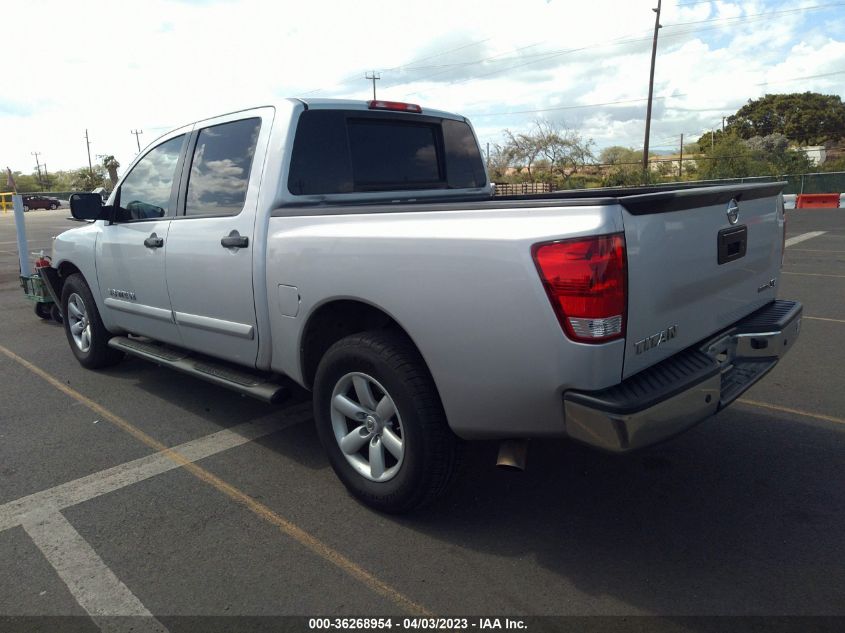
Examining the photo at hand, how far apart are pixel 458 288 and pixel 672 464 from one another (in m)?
1.91

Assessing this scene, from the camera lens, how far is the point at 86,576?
2.80 m

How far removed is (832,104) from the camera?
62.2 m

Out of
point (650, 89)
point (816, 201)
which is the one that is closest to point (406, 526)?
point (816, 201)

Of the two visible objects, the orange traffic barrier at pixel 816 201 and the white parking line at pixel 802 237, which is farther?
the orange traffic barrier at pixel 816 201

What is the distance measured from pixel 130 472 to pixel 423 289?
7.30ft

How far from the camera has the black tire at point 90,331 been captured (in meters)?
5.43

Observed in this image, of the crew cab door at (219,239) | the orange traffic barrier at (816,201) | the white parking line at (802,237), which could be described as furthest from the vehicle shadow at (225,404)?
the orange traffic barrier at (816,201)

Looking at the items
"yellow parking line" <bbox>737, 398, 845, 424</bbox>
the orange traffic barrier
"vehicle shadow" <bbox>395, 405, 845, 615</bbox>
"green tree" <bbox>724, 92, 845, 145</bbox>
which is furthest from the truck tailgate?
"green tree" <bbox>724, 92, 845, 145</bbox>

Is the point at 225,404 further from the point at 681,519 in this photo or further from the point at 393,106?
the point at 681,519

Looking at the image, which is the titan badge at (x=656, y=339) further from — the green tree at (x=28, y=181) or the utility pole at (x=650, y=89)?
the green tree at (x=28, y=181)

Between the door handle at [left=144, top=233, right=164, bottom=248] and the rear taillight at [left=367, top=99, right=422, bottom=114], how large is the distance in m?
1.65

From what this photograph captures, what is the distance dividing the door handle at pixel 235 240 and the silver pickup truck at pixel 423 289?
Answer: 0.06ft

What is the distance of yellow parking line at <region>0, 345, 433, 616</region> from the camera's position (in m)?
2.62

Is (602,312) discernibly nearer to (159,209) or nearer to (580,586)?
(580,586)
